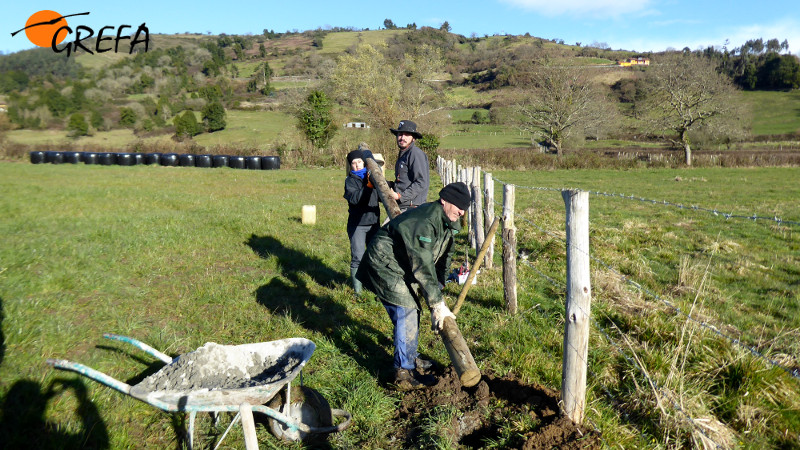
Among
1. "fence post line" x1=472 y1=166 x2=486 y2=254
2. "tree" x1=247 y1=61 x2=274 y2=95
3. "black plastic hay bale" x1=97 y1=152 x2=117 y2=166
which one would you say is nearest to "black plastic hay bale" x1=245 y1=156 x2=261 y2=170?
"black plastic hay bale" x1=97 y1=152 x2=117 y2=166

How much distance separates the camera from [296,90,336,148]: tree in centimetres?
3162

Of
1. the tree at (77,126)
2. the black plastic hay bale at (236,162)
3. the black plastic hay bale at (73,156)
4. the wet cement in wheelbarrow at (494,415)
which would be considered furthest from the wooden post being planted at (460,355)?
the tree at (77,126)

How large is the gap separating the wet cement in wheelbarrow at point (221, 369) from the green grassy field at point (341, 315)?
0.44 meters

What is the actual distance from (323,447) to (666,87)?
4133 centimetres

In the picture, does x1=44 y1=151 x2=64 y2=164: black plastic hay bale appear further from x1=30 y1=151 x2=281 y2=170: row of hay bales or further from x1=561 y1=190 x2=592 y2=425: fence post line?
x1=561 y1=190 x2=592 y2=425: fence post line

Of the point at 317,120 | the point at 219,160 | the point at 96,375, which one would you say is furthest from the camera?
the point at 317,120

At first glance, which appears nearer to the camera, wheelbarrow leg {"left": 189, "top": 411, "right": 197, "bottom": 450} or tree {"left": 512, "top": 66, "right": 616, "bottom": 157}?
wheelbarrow leg {"left": 189, "top": 411, "right": 197, "bottom": 450}

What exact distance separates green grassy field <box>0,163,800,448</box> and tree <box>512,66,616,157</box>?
28211 mm

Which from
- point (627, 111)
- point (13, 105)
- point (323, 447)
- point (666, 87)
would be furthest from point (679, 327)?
point (13, 105)

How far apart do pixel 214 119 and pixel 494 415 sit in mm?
57536

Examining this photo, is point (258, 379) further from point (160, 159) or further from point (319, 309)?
point (160, 159)

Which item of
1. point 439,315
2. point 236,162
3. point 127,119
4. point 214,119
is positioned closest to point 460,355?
point 439,315

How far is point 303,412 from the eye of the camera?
349 centimetres

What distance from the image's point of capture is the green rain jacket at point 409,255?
3664 mm
